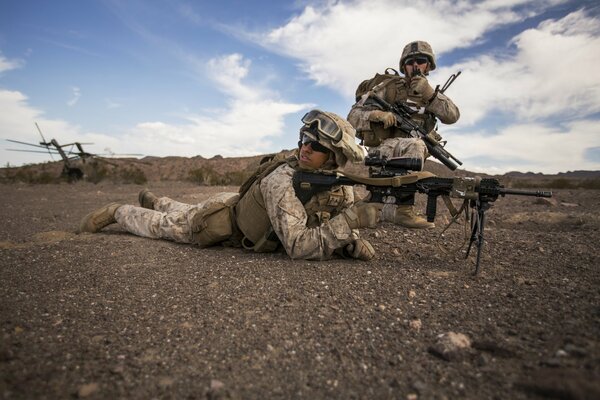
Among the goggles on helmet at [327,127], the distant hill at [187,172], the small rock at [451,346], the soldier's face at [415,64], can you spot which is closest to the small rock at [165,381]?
the small rock at [451,346]

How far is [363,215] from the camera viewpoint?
3.51 m

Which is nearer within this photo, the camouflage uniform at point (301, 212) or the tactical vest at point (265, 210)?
the camouflage uniform at point (301, 212)

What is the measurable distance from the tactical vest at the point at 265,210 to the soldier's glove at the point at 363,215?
1.19 ft

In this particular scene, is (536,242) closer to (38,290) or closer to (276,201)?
(276,201)

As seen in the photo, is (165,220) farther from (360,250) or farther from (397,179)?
(397,179)

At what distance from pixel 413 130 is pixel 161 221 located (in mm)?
3943

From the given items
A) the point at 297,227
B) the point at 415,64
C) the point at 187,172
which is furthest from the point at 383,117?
the point at 187,172

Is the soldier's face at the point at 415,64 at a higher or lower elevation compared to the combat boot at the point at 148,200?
higher

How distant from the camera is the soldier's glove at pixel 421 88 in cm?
539

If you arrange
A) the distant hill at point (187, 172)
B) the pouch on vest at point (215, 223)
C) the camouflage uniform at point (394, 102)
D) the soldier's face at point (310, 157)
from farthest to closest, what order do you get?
the distant hill at point (187, 172)
the camouflage uniform at point (394, 102)
the pouch on vest at point (215, 223)
the soldier's face at point (310, 157)

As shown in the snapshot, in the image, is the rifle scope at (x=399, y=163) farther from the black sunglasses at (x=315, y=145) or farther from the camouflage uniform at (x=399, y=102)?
the camouflage uniform at (x=399, y=102)

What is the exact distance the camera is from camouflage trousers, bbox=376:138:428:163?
195 inches

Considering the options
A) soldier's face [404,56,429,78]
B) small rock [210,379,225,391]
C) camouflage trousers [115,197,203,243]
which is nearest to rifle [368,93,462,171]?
soldier's face [404,56,429,78]

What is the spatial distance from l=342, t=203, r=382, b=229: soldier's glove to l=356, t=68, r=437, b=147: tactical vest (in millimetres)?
2363
